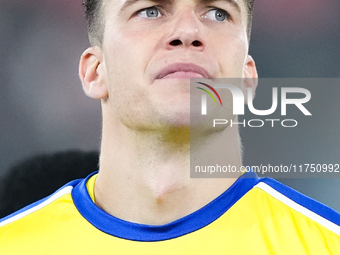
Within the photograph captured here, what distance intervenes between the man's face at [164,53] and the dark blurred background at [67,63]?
4.33 feet

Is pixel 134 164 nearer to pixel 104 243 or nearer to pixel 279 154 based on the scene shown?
pixel 104 243

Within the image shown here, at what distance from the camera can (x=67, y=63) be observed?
313 cm

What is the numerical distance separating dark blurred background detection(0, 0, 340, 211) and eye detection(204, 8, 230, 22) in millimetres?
1299

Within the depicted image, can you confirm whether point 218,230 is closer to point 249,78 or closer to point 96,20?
point 249,78

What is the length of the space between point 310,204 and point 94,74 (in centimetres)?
108

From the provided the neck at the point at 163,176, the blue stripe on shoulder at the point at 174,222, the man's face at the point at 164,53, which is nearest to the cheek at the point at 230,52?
the man's face at the point at 164,53

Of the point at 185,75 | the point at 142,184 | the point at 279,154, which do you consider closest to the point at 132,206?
the point at 142,184

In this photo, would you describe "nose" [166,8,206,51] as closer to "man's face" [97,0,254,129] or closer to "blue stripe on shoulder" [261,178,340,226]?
"man's face" [97,0,254,129]

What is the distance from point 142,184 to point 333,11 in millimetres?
2270

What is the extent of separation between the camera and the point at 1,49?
3098 millimetres

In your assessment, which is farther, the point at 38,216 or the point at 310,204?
the point at 38,216

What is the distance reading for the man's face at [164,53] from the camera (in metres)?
1.59

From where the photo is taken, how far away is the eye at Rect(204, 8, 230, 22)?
177 centimetres

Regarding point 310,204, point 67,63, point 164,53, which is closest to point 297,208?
point 310,204
